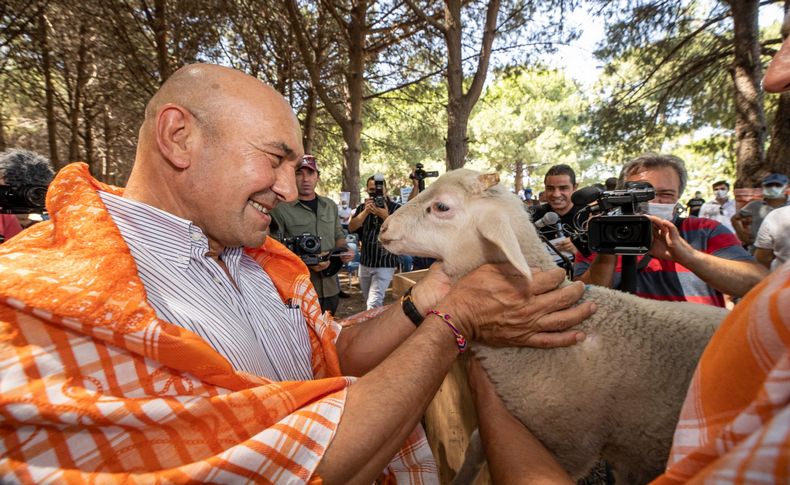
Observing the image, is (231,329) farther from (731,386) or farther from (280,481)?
(731,386)

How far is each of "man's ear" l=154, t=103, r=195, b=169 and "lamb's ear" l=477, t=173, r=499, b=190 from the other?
4.36ft

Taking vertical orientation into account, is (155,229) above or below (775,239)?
above

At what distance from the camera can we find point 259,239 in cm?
144

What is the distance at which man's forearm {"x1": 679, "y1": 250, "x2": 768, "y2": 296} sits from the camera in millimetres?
2275

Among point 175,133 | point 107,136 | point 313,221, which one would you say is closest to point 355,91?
point 313,221

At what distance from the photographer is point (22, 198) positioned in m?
2.80

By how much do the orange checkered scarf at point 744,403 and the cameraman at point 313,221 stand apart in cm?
430

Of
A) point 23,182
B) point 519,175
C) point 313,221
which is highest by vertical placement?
point 519,175

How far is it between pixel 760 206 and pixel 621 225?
5.98 metres

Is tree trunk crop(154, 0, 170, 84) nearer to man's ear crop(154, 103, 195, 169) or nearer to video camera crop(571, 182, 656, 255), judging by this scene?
man's ear crop(154, 103, 195, 169)

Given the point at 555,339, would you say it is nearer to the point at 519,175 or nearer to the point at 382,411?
the point at 382,411

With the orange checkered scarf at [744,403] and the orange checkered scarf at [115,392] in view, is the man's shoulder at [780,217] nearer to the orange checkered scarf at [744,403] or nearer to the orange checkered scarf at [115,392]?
the orange checkered scarf at [744,403]

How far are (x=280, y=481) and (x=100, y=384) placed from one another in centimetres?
46

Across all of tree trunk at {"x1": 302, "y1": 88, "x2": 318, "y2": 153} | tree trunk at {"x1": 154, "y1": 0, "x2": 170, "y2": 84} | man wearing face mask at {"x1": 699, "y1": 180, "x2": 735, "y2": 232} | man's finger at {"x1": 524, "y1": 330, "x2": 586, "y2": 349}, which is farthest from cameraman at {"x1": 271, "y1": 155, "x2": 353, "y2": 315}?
man wearing face mask at {"x1": 699, "y1": 180, "x2": 735, "y2": 232}
